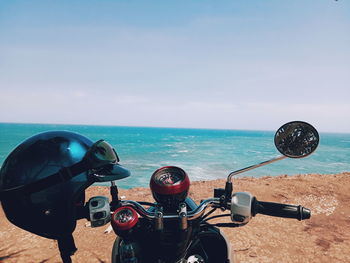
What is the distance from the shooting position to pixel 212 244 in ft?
6.40

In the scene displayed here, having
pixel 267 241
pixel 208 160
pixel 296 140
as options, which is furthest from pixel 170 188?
pixel 208 160

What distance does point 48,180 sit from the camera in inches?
63.7

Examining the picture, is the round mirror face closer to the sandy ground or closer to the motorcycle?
the motorcycle

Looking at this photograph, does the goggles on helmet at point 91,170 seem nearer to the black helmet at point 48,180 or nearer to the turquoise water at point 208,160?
the black helmet at point 48,180

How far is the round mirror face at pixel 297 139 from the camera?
1683 millimetres

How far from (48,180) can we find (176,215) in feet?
2.97

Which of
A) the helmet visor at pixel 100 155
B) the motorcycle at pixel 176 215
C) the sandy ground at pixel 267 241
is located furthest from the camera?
the sandy ground at pixel 267 241

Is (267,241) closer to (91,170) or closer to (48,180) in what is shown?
Answer: (91,170)

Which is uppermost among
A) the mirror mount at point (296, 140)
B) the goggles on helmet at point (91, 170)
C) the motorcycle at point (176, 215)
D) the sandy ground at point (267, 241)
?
the mirror mount at point (296, 140)

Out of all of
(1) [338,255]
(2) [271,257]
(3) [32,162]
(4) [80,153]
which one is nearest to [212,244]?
(4) [80,153]

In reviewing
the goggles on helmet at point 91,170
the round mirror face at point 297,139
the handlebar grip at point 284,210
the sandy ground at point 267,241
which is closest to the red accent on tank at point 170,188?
the goggles on helmet at point 91,170

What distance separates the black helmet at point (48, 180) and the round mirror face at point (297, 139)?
128cm

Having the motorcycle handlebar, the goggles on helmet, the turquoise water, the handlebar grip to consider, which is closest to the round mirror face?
the handlebar grip

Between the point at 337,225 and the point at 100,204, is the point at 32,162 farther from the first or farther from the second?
the point at 337,225
